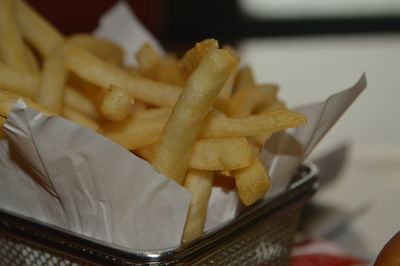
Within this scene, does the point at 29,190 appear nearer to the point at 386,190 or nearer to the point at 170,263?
the point at 170,263

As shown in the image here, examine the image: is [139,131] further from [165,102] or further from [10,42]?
[10,42]

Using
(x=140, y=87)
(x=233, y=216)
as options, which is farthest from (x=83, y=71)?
(x=233, y=216)

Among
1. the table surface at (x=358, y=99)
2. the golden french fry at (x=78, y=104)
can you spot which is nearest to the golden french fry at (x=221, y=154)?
the golden french fry at (x=78, y=104)

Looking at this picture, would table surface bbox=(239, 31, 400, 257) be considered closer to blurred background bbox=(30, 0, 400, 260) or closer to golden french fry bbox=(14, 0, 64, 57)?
blurred background bbox=(30, 0, 400, 260)

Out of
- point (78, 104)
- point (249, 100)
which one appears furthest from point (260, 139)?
point (78, 104)

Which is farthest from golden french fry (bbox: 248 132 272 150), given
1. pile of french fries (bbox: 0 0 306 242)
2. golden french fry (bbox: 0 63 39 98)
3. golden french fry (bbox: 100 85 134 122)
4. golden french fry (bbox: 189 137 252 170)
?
golden french fry (bbox: 0 63 39 98)
